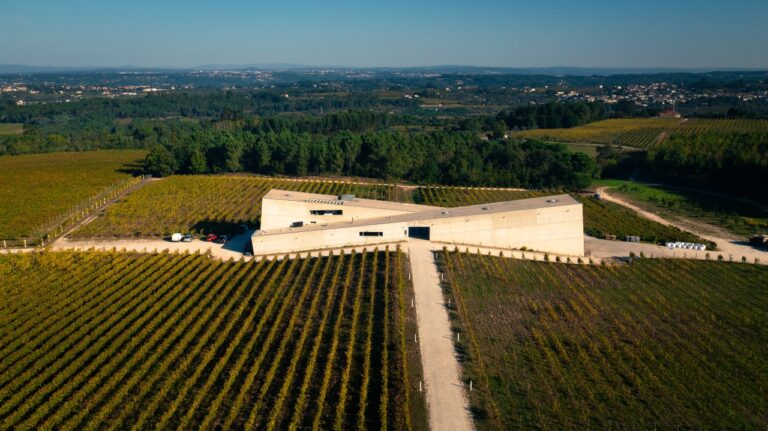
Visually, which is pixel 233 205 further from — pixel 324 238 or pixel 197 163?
pixel 197 163

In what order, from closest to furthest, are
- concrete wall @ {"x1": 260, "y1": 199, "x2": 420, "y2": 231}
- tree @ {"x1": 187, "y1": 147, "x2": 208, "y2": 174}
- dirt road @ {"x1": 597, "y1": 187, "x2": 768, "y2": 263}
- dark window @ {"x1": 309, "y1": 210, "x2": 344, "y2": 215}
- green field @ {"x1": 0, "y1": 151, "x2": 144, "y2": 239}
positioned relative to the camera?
1. dirt road @ {"x1": 597, "y1": 187, "x2": 768, "y2": 263}
2. concrete wall @ {"x1": 260, "y1": 199, "x2": 420, "y2": 231}
3. dark window @ {"x1": 309, "y1": 210, "x2": 344, "y2": 215}
4. green field @ {"x1": 0, "y1": 151, "x2": 144, "y2": 239}
5. tree @ {"x1": 187, "y1": 147, "x2": 208, "y2": 174}

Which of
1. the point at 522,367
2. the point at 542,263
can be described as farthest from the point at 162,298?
the point at 542,263

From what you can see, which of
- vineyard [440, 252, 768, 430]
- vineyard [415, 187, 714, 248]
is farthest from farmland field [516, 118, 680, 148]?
vineyard [440, 252, 768, 430]

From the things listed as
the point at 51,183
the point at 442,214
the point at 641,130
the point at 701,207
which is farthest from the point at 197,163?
the point at 641,130

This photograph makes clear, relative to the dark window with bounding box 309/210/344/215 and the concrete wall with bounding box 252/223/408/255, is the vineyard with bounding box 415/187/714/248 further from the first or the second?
the concrete wall with bounding box 252/223/408/255

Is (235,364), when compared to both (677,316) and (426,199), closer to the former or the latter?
(677,316)

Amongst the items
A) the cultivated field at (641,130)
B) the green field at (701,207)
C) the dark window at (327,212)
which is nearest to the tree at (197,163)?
the dark window at (327,212)
